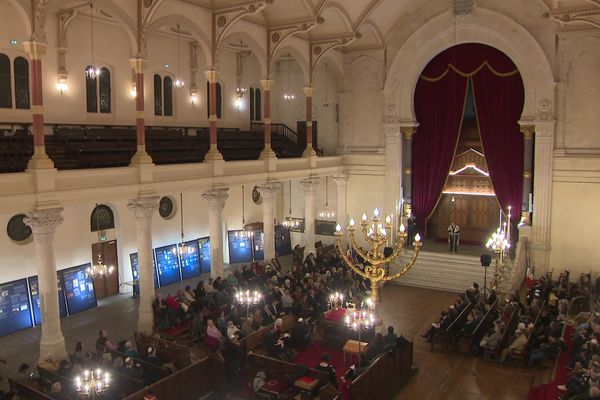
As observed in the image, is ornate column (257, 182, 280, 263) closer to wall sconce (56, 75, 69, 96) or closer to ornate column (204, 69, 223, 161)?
ornate column (204, 69, 223, 161)

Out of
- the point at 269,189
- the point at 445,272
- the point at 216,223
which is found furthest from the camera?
the point at 445,272

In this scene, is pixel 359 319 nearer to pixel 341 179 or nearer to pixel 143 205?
pixel 143 205

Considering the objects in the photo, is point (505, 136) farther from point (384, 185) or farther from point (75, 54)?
point (75, 54)

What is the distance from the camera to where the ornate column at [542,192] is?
63.7 ft

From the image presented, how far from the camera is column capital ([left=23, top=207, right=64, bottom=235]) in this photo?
12172 mm

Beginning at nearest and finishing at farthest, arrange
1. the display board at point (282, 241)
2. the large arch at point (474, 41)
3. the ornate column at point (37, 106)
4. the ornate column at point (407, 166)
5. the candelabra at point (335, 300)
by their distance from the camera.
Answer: the ornate column at point (37, 106) → the candelabra at point (335, 300) → the large arch at point (474, 41) → the ornate column at point (407, 166) → the display board at point (282, 241)

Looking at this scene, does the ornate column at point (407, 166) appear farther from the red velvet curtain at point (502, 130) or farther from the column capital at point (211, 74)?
the column capital at point (211, 74)

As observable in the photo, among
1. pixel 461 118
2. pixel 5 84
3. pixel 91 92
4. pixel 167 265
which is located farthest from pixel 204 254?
pixel 461 118

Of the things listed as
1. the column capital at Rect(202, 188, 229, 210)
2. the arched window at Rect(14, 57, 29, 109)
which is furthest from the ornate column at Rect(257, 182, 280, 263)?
the arched window at Rect(14, 57, 29, 109)

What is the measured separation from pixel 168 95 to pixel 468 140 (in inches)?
481

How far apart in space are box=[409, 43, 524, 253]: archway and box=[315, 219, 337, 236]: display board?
4068mm

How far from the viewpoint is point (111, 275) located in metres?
18.6

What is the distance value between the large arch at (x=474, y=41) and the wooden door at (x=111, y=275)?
1239 centimetres

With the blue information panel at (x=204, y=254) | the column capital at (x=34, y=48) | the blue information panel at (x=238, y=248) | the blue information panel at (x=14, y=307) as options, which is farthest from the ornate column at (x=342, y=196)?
the column capital at (x=34, y=48)
